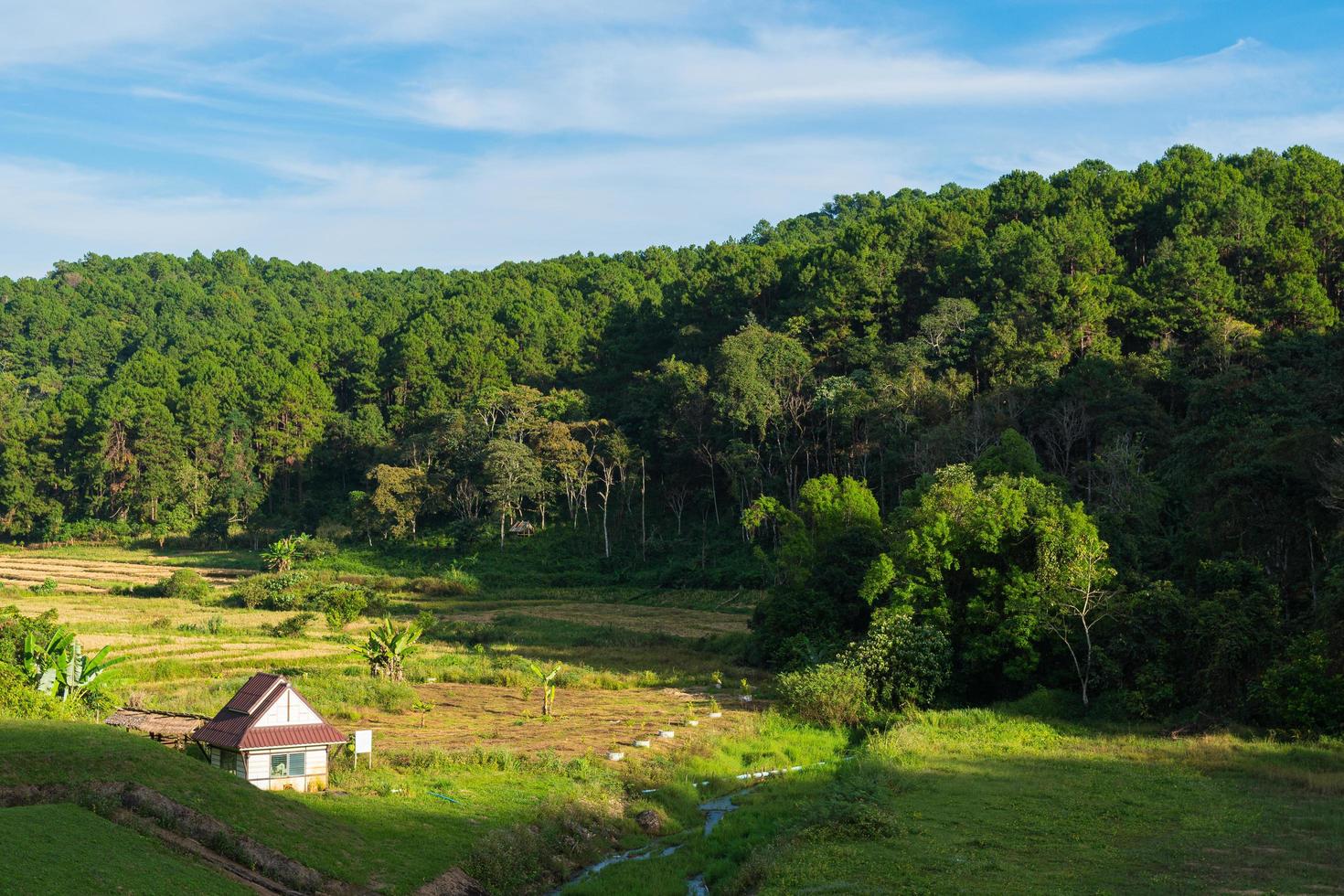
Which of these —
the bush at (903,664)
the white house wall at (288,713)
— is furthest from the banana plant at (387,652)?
the bush at (903,664)

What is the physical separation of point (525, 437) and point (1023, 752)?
2414 inches

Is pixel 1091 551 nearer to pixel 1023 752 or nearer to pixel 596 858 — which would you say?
pixel 1023 752

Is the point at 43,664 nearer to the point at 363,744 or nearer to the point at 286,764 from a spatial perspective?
the point at 286,764

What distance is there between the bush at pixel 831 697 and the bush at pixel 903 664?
1.74ft

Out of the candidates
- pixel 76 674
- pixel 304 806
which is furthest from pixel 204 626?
pixel 304 806

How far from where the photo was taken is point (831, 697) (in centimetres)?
3666

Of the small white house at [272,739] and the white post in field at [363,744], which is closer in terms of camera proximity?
the small white house at [272,739]

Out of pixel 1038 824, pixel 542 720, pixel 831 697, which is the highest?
pixel 1038 824

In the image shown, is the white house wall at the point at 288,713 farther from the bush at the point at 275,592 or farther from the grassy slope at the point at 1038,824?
the bush at the point at 275,592

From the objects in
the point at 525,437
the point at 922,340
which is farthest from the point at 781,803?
the point at 525,437

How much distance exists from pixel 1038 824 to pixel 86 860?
17.8 meters

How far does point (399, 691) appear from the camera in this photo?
128 feet

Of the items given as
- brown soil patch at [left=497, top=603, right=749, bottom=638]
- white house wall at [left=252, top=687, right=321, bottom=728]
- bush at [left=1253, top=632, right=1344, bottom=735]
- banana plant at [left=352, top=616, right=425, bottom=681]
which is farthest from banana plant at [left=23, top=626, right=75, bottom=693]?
bush at [left=1253, top=632, right=1344, bottom=735]

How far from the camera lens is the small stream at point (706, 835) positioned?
22.6 m
